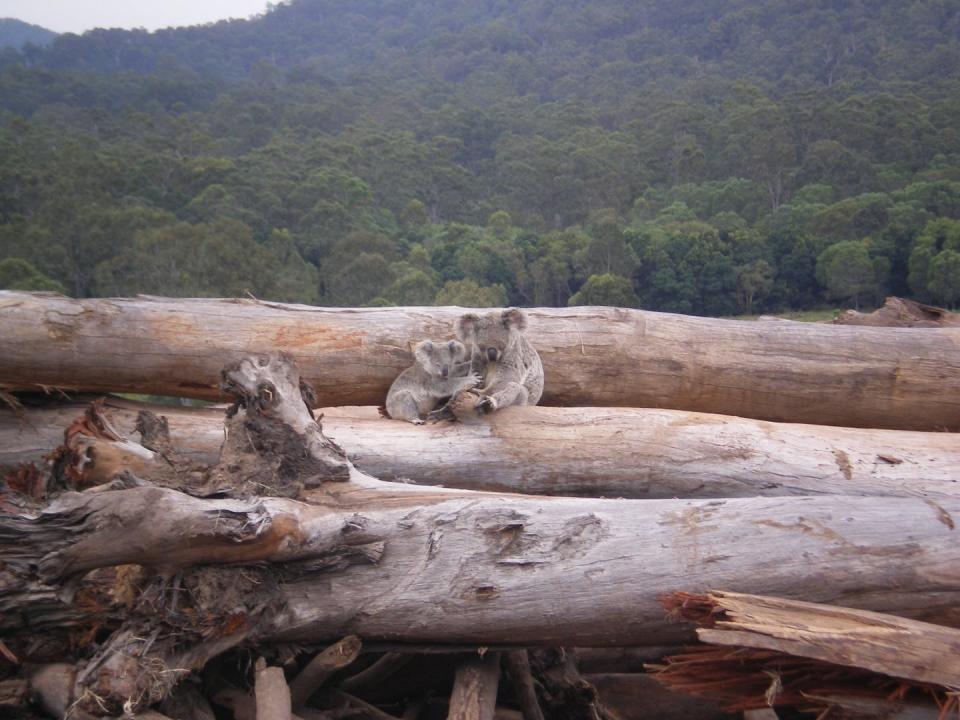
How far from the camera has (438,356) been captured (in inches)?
196

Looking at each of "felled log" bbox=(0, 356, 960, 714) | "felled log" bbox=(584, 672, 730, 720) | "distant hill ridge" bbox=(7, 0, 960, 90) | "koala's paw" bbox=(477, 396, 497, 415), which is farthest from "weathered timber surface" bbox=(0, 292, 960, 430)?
"distant hill ridge" bbox=(7, 0, 960, 90)

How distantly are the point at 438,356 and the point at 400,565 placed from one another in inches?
86.4

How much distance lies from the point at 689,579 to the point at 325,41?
5420 cm

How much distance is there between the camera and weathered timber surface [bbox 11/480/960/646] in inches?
108

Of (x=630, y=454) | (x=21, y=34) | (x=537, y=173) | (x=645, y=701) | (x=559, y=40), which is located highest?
(x=559, y=40)

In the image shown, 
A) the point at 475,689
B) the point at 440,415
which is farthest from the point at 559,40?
the point at 475,689

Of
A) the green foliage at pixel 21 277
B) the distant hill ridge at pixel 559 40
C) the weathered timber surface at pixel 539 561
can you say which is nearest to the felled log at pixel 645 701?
the weathered timber surface at pixel 539 561

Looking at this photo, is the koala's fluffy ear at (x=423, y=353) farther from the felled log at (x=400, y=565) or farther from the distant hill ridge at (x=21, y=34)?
the distant hill ridge at (x=21, y=34)

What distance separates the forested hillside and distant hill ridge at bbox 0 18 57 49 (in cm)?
61

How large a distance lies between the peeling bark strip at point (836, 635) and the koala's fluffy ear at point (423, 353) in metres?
2.63

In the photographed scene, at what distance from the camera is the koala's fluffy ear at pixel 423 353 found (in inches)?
194

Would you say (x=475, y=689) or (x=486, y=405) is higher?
(x=486, y=405)

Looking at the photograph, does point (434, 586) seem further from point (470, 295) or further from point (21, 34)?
point (21, 34)

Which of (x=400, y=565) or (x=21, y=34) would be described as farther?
(x=21, y=34)
